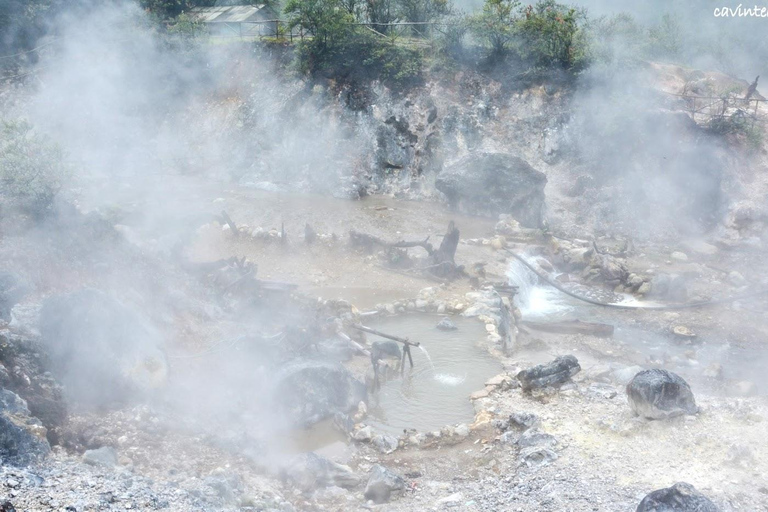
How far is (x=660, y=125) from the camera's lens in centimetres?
1730

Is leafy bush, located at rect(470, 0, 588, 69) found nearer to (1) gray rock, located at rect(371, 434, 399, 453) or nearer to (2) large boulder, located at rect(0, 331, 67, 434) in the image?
(1) gray rock, located at rect(371, 434, 399, 453)

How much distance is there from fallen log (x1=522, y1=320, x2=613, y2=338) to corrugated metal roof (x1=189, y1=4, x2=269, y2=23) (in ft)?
57.4

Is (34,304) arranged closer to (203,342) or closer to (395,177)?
(203,342)

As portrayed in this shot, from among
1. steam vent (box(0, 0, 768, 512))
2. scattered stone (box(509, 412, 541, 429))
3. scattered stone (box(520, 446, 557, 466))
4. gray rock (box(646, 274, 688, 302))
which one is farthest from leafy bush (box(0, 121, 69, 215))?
gray rock (box(646, 274, 688, 302))

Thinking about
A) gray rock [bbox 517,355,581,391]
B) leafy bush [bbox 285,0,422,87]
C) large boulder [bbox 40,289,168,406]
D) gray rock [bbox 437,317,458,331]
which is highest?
leafy bush [bbox 285,0,422,87]

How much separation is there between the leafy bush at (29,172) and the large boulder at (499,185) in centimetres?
992

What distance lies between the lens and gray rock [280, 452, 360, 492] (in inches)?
256

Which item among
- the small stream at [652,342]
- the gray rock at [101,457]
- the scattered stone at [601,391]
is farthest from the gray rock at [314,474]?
the small stream at [652,342]

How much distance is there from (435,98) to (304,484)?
1497cm

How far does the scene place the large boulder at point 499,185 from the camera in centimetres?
1666

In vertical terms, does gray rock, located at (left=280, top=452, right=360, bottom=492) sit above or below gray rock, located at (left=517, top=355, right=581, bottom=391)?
above

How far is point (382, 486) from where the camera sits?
20.7ft

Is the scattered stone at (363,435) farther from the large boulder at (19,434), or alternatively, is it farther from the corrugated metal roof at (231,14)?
the corrugated metal roof at (231,14)

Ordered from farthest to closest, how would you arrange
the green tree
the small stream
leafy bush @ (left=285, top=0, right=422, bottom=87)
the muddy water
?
leafy bush @ (left=285, top=0, right=422, bottom=87)
the green tree
the small stream
the muddy water
